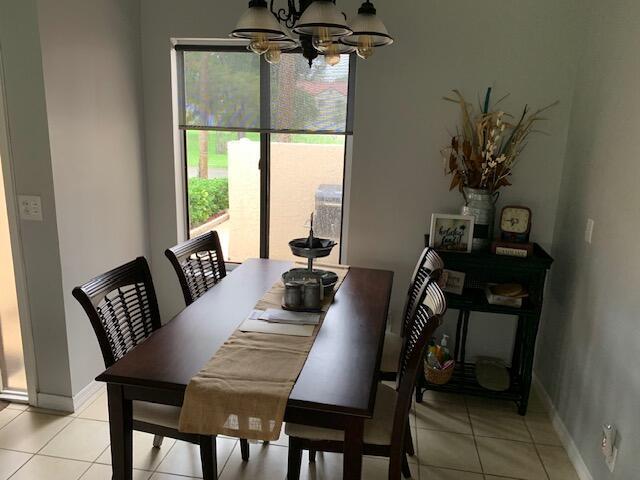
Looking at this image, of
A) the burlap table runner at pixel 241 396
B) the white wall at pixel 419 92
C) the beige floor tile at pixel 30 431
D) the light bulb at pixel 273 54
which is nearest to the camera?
the burlap table runner at pixel 241 396

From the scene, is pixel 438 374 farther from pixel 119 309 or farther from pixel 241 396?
pixel 119 309

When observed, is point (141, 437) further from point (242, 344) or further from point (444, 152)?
point (444, 152)

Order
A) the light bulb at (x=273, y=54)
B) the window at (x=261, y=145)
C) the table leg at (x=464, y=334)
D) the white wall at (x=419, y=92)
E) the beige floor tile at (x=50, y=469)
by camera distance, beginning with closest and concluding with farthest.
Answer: the light bulb at (x=273, y=54) < the beige floor tile at (x=50, y=469) < the white wall at (x=419, y=92) < the table leg at (x=464, y=334) < the window at (x=261, y=145)

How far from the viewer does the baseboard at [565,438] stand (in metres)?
2.22

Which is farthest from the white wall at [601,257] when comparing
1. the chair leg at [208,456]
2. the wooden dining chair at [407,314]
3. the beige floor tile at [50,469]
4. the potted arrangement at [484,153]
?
the beige floor tile at [50,469]

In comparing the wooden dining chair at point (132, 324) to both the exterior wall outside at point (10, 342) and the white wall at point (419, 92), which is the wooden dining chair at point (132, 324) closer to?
the exterior wall outside at point (10, 342)

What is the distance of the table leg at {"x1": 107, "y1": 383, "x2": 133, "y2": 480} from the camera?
64.2 inches

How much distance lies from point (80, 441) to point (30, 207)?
1172 millimetres

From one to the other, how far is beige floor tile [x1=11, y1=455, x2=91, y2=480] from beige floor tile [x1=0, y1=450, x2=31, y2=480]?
0.03m

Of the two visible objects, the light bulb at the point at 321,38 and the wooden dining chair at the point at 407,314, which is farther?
the wooden dining chair at the point at 407,314

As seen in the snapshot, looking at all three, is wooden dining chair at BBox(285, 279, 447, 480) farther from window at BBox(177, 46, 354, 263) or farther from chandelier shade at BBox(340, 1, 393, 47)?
window at BBox(177, 46, 354, 263)

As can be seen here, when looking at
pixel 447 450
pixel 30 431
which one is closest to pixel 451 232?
pixel 447 450

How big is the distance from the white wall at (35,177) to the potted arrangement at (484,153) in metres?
2.13

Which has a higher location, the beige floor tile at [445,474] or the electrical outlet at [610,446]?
the electrical outlet at [610,446]
